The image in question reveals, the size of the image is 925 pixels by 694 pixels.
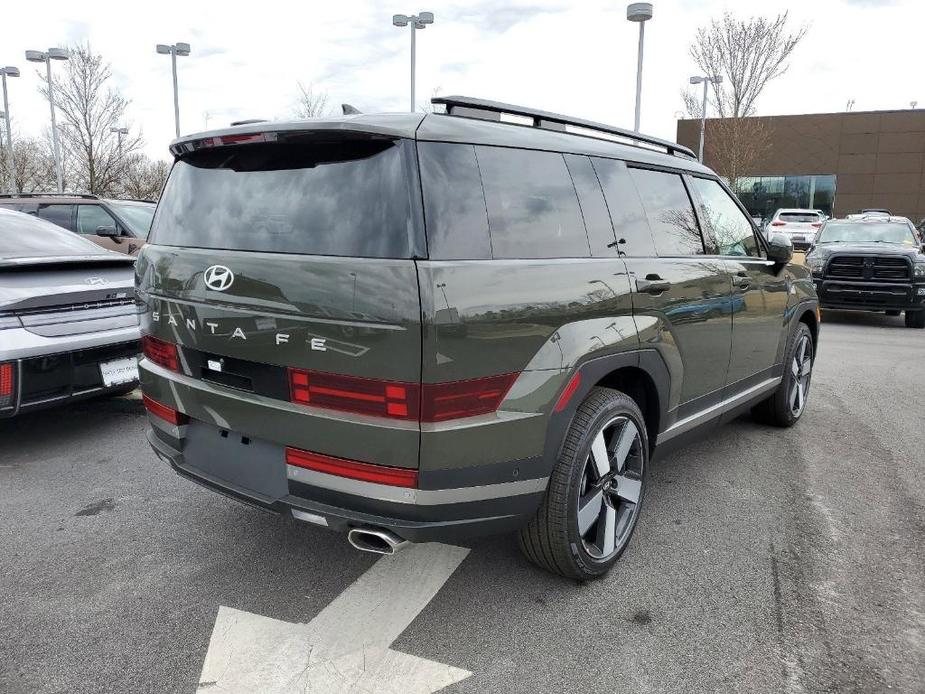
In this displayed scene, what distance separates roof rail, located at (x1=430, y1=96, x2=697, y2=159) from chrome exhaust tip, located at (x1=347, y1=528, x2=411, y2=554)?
1.49 meters

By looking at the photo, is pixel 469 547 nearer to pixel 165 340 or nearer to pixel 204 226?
pixel 165 340

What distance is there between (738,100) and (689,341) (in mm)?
29521

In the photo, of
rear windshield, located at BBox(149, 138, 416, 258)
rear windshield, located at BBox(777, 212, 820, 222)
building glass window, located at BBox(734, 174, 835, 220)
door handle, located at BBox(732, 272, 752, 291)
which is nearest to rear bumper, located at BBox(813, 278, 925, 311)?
door handle, located at BBox(732, 272, 752, 291)

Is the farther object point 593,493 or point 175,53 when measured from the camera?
point 175,53

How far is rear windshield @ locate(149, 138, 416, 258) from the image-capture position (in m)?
2.28

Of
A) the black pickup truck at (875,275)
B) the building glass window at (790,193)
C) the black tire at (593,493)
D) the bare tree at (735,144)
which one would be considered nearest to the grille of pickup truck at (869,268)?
the black pickup truck at (875,275)

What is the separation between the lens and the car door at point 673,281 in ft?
10.1

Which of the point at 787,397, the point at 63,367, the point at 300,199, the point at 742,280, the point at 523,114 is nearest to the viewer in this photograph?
the point at 300,199

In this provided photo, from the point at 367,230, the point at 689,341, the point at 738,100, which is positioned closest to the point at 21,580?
the point at 367,230

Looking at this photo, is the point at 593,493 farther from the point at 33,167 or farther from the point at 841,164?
the point at 841,164

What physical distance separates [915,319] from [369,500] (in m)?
11.4

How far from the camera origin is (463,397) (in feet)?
7.43

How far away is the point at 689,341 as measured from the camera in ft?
11.2

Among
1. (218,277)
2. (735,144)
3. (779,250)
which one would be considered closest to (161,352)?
(218,277)
